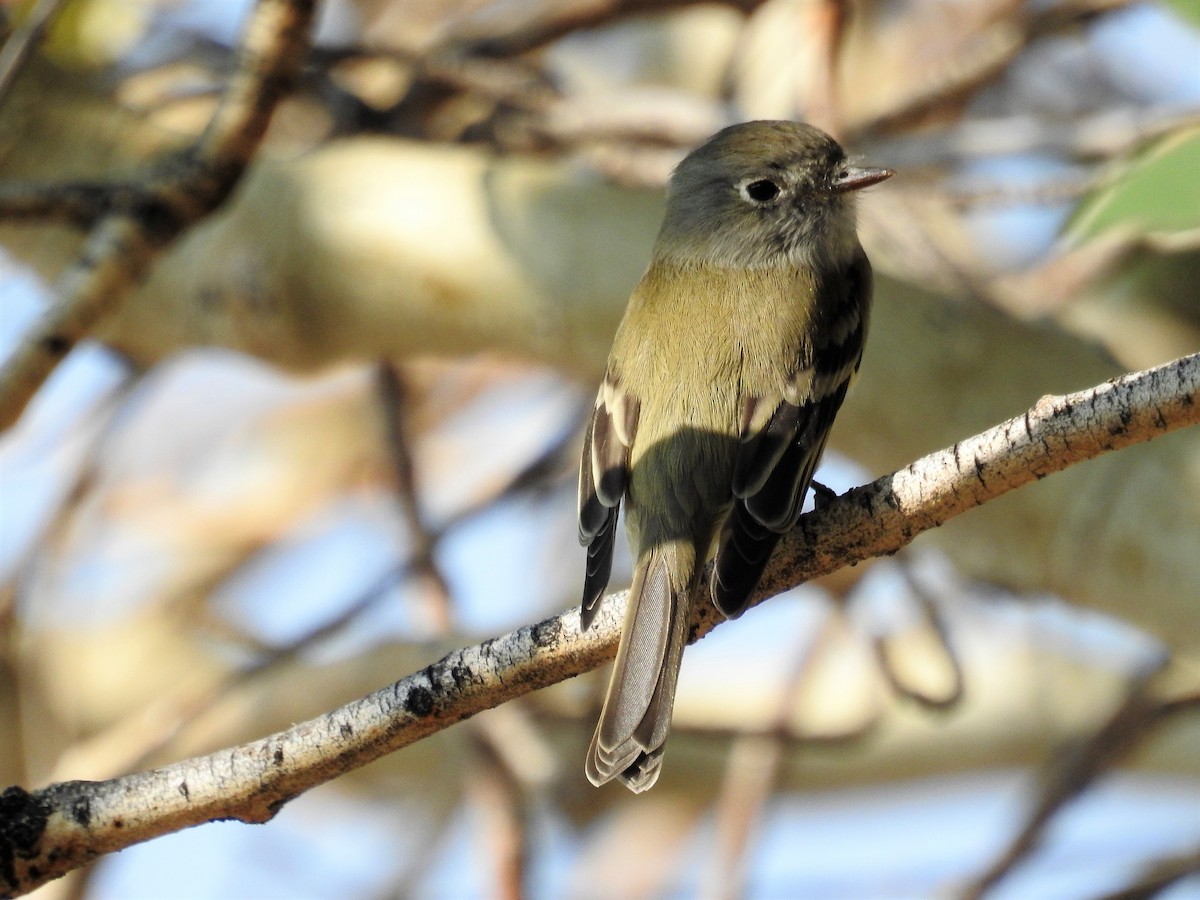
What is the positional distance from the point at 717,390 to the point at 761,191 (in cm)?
71

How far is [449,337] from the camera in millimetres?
3277

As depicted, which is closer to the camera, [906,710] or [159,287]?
[159,287]

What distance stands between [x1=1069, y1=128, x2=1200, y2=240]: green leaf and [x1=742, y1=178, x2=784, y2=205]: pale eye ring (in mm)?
1076

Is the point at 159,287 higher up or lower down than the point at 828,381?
higher up

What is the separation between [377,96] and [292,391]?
1825 mm

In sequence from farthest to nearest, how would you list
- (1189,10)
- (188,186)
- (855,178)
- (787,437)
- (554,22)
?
(554,22) < (855,178) < (188,186) < (787,437) < (1189,10)

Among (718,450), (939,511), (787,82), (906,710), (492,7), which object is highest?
(492,7)

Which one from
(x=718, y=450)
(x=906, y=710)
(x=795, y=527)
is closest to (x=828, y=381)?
(x=718, y=450)

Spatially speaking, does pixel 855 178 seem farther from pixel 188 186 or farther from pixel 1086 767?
pixel 1086 767

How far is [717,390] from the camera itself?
101 inches

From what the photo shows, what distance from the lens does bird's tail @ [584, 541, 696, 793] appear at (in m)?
2.14

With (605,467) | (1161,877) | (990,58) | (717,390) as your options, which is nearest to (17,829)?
(605,467)

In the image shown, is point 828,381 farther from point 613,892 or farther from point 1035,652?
point 613,892

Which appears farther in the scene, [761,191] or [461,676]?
[761,191]
